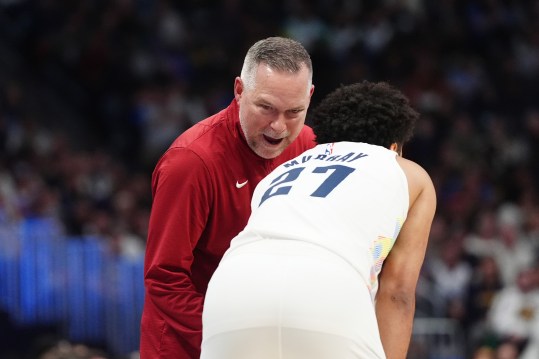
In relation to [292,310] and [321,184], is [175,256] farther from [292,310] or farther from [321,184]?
[292,310]

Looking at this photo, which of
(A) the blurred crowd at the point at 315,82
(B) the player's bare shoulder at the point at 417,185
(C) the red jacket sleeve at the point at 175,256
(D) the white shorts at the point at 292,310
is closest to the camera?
(D) the white shorts at the point at 292,310

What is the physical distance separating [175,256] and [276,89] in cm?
80

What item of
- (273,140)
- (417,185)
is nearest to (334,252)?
(417,185)

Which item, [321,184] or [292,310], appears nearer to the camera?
[292,310]

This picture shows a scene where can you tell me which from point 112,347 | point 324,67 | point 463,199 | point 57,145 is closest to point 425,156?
point 463,199

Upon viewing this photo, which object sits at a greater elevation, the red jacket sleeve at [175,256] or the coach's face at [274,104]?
the coach's face at [274,104]

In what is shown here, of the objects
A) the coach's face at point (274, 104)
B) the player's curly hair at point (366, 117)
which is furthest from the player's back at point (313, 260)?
the coach's face at point (274, 104)

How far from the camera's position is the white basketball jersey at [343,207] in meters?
3.77

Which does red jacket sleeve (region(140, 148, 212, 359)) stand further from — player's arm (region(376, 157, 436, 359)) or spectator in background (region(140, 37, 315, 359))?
player's arm (region(376, 157, 436, 359))

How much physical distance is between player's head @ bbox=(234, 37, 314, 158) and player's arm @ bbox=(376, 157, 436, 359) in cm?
52

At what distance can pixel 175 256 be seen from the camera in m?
4.41

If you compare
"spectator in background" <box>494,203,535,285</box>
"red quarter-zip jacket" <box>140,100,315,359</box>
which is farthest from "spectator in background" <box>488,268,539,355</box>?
"red quarter-zip jacket" <box>140,100,315,359</box>

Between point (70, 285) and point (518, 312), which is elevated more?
point (70, 285)

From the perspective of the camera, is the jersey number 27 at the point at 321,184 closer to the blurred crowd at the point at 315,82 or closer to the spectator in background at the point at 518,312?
the spectator in background at the point at 518,312
